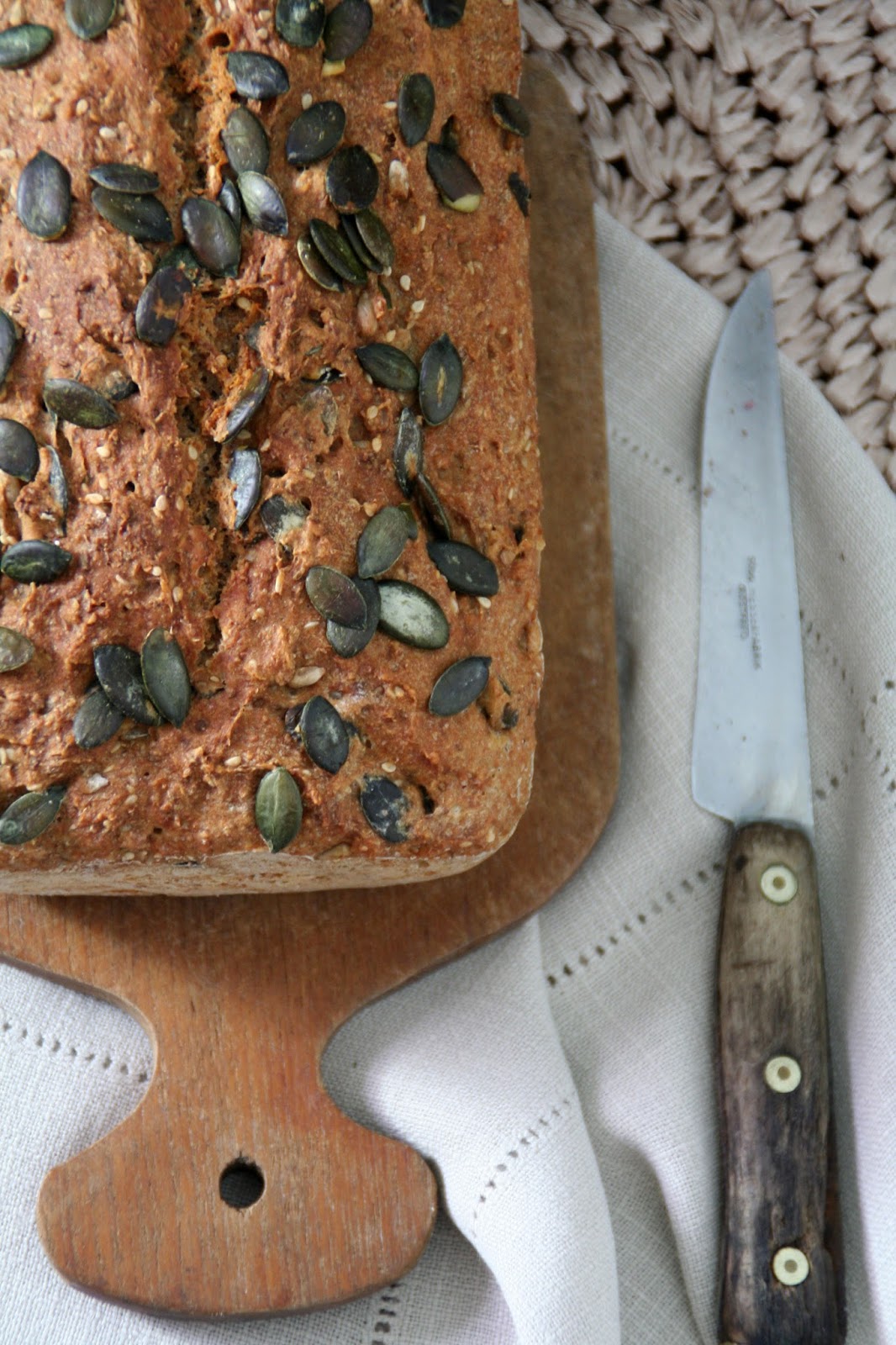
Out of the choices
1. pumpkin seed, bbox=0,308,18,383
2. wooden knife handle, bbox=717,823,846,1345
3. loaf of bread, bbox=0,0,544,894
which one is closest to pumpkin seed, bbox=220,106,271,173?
loaf of bread, bbox=0,0,544,894

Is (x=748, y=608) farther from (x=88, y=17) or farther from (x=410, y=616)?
(x=88, y=17)

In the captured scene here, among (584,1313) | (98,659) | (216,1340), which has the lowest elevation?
(216,1340)

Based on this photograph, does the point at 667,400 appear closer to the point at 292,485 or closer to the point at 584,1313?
the point at 292,485

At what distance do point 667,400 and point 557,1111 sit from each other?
0.81m

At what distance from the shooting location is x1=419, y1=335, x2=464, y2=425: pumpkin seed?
1.15 metres

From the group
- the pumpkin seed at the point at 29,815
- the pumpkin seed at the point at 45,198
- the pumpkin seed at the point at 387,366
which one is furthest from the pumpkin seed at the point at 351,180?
the pumpkin seed at the point at 29,815

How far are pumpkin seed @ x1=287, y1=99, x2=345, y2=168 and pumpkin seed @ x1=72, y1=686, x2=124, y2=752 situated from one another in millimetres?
488

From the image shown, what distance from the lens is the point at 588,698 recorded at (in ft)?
4.69

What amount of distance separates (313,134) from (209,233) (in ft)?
0.41

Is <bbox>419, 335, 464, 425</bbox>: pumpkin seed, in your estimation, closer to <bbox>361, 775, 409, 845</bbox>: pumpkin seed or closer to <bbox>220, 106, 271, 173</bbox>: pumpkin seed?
<bbox>220, 106, 271, 173</bbox>: pumpkin seed

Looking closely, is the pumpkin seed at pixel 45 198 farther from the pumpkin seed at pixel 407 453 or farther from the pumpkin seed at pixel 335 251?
the pumpkin seed at pixel 407 453

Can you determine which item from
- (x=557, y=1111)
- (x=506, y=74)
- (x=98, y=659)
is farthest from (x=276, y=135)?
(x=557, y=1111)

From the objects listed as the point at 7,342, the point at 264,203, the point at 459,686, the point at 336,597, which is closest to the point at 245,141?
the point at 264,203

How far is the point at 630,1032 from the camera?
4.61 ft
